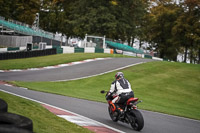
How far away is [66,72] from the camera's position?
92.4 ft

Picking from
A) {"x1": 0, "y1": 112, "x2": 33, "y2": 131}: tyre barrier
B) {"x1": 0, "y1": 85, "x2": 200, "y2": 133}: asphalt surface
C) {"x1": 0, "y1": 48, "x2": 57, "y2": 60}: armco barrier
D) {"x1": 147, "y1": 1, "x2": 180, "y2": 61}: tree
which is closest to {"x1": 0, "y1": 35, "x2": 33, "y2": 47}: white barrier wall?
{"x1": 0, "y1": 48, "x2": 57, "y2": 60}: armco barrier

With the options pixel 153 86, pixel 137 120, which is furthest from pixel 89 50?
pixel 137 120

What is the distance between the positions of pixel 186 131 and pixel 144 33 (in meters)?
60.9

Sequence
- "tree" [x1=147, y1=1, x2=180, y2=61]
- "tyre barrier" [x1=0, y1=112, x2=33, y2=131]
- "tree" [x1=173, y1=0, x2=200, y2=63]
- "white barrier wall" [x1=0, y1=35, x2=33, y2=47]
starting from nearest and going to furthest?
"tyre barrier" [x1=0, y1=112, x2=33, y2=131]
"white barrier wall" [x1=0, y1=35, x2=33, y2=47]
"tree" [x1=173, y1=0, x2=200, y2=63]
"tree" [x1=147, y1=1, x2=180, y2=61]

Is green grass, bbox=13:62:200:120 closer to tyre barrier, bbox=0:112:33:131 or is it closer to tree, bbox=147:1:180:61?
tyre barrier, bbox=0:112:33:131

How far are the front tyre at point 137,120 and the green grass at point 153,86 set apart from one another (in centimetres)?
731

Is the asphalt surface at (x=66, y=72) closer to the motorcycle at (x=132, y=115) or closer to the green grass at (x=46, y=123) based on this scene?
the motorcycle at (x=132, y=115)

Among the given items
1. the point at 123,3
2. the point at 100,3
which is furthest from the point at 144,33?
the point at 100,3

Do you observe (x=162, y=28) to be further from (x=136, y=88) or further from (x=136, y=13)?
(x=136, y=88)

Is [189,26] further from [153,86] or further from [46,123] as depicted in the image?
[46,123]

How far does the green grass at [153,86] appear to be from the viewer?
60.1 feet

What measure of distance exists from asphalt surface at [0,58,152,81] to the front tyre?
16.1 meters

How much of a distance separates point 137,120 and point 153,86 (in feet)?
45.1

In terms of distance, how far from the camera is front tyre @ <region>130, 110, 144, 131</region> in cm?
900
